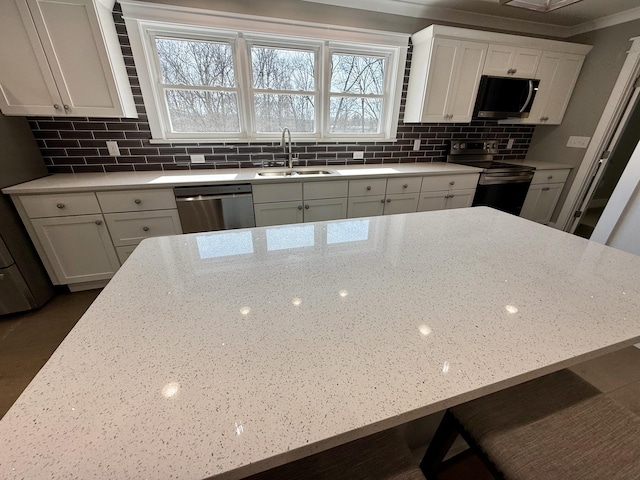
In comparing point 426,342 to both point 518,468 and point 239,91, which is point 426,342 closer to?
point 518,468

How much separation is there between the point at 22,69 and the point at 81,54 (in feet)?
1.24

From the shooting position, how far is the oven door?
9.73 feet

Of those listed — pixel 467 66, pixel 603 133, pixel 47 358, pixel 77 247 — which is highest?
pixel 467 66

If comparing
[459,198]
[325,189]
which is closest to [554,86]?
[459,198]

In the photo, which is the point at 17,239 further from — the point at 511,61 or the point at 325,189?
the point at 511,61

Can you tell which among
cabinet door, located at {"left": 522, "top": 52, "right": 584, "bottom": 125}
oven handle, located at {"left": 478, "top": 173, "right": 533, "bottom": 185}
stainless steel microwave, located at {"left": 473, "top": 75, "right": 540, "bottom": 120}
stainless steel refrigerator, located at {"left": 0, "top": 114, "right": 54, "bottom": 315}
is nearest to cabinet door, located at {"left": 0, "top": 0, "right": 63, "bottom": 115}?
stainless steel refrigerator, located at {"left": 0, "top": 114, "right": 54, "bottom": 315}

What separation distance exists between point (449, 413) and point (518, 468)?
0.18 metres

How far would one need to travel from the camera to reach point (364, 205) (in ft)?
8.74

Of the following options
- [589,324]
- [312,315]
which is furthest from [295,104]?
[589,324]

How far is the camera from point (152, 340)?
594mm

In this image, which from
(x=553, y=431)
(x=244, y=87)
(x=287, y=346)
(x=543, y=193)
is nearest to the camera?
(x=287, y=346)

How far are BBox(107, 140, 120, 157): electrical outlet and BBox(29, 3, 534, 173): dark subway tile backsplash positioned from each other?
3 cm

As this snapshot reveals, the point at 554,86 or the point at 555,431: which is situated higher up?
the point at 554,86

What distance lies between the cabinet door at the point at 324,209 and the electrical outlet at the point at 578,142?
300 centimetres
